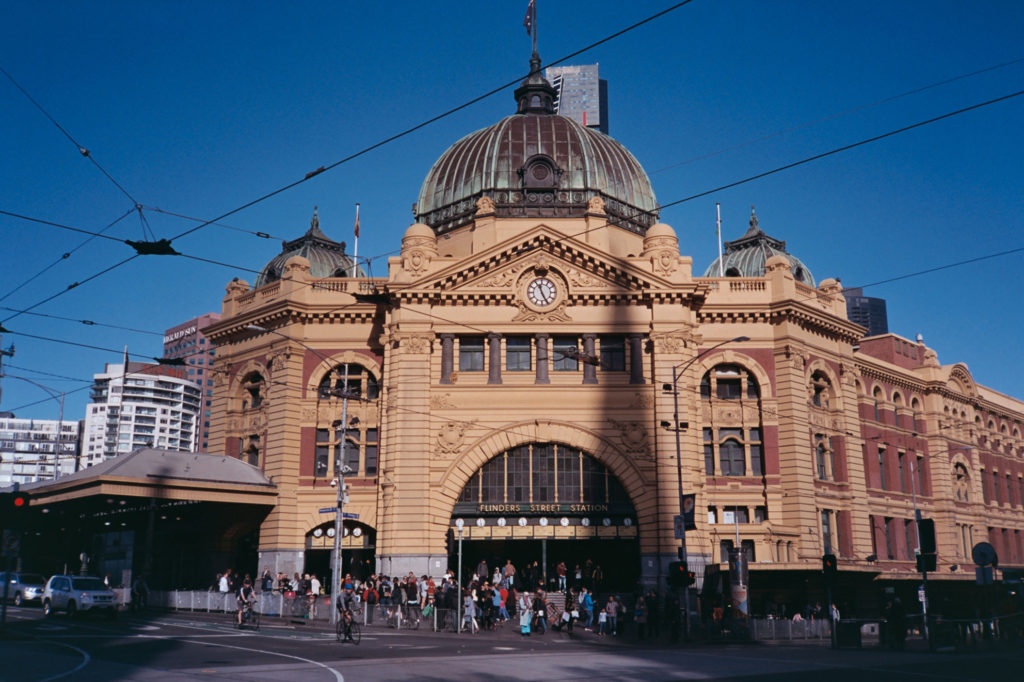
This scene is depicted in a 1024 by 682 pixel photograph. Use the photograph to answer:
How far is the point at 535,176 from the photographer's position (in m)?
58.8

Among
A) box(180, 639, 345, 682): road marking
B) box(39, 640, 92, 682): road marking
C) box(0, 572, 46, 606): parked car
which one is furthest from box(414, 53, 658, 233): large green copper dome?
box(39, 640, 92, 682): road marking

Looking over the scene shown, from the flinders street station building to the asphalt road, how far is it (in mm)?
11935

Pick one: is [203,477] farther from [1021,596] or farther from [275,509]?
[1021,596]

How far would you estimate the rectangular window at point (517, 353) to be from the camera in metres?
51.5

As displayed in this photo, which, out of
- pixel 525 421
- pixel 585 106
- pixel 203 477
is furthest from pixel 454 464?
pixel 585 106

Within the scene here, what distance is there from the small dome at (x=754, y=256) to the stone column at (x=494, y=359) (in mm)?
20399

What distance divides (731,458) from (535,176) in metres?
20.4

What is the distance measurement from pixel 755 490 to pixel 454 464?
16948 millimetres

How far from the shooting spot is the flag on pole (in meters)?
66.9

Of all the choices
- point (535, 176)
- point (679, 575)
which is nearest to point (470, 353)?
point (535, 176)

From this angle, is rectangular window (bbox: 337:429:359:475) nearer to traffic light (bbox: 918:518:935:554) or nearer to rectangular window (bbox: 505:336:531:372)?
rectangular window (bbox: 505:336:531:372)

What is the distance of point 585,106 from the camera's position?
186m

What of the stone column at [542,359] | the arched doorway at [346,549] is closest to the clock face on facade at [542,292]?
the stone column at [542,359]

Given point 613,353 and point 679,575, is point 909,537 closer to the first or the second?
point 613,353
